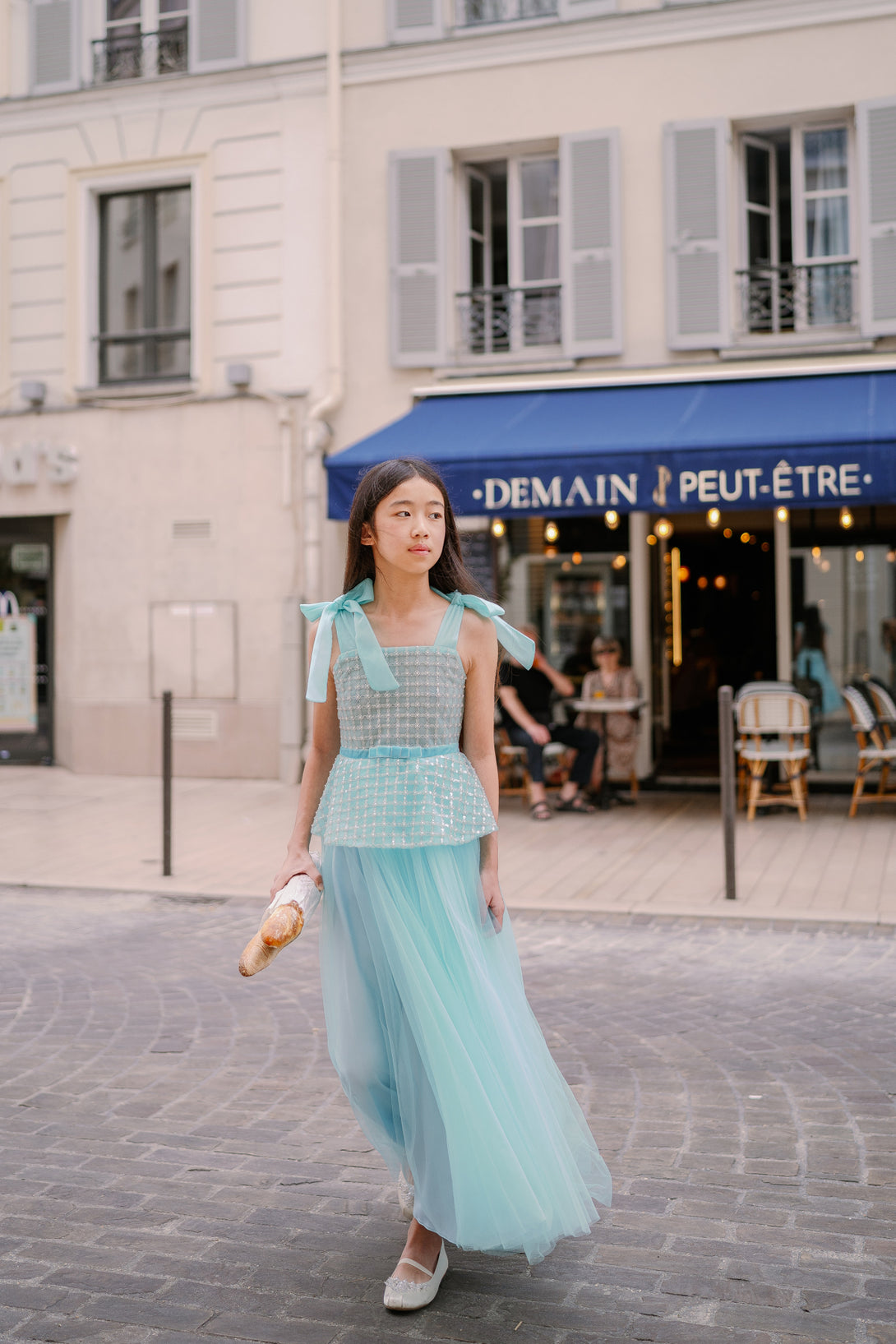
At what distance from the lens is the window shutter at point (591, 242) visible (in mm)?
11641

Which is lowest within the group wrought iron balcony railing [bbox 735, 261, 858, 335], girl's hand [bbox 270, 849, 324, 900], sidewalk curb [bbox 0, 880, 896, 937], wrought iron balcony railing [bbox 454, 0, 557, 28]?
sidewalk curb [bbox 0, 880, 896, 937]

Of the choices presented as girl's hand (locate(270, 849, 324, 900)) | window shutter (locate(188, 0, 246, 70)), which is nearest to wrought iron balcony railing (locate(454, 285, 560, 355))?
window shutter (locate(188, 0, 246, 70))

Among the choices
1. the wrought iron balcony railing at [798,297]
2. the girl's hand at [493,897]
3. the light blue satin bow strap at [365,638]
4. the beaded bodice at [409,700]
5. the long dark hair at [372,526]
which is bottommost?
the girl's hand at [493,897]

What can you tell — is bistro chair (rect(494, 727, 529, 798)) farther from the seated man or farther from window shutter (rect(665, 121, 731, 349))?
window shutter (rect(665, 121, 731, 349))

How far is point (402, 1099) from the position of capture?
285cm

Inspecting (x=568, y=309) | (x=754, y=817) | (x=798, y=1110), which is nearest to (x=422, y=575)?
(x=798, y=1110)

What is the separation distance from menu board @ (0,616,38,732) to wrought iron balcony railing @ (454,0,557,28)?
23.5 ft

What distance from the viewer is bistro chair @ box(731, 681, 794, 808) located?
1048 cm

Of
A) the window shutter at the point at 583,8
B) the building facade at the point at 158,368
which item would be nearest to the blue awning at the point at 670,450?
the building facade at the point at 158,368

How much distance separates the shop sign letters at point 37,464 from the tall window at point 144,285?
2.94 ft

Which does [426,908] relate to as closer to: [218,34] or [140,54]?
[218,34]

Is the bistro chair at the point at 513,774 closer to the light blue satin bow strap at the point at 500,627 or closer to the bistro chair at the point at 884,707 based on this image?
the bistro chair at the point at 884,707

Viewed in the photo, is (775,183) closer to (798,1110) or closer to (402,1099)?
(798,1110)

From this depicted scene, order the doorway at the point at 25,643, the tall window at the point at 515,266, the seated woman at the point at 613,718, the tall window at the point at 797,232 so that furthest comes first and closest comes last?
1. the doorway at the point at 25,643
2. the tall window at the point at 515,266
3. the tall window at the point at 797,232
4. the seated woman at the point at 613,718
